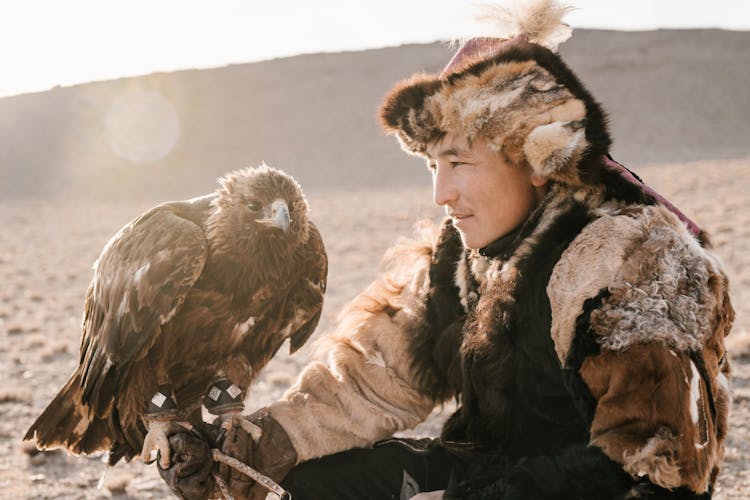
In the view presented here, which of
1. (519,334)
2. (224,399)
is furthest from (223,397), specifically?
(519,334)

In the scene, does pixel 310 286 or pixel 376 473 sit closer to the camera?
pixel 376 473

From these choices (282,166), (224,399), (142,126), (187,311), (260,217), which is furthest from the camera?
(142,126)

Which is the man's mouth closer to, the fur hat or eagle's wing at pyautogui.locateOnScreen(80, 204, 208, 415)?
the fur hat

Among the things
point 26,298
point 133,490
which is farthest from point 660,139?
point 133,490

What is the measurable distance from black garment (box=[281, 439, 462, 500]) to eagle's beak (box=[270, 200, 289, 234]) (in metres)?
0.98

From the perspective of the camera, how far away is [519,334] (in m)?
2.21

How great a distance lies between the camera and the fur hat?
7.02ft

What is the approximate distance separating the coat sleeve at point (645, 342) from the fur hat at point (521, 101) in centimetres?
23

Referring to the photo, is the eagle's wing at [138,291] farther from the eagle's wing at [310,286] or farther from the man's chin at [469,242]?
the man's chin at [469,242]

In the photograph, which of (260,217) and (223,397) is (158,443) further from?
(260,217)

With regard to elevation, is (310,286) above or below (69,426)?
above

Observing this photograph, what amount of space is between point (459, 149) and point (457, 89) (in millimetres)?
185

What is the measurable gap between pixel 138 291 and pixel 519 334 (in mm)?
1592

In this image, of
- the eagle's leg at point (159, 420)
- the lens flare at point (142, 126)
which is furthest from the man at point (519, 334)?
the lens flare at point (142, 126)
